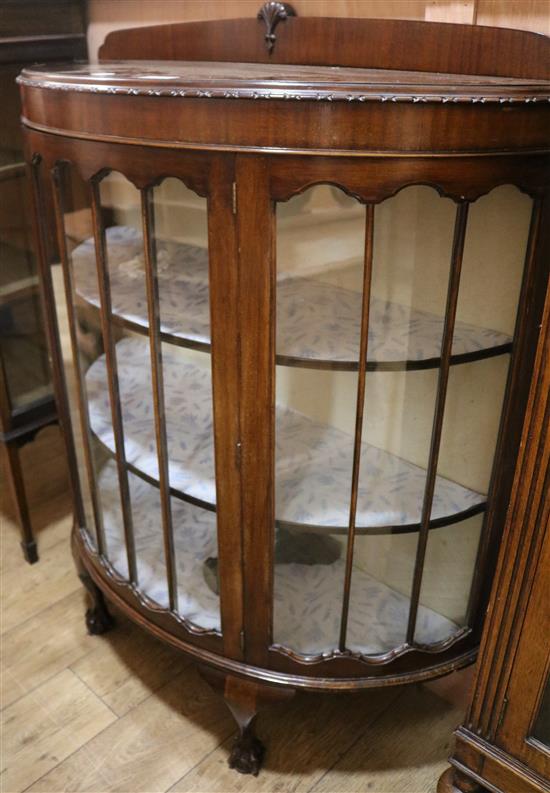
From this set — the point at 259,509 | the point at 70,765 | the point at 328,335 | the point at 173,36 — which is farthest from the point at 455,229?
the point at 70,765

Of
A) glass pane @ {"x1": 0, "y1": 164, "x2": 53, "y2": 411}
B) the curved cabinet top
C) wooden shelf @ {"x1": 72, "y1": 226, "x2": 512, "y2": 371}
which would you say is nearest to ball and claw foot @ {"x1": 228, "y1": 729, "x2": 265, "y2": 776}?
wooden shelf @ {"x1": 72, "y1": 226, "x2": 512, "y2": 371}

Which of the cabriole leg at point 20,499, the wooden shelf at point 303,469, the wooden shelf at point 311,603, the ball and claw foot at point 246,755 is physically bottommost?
the ball and claw foot at point 246,755

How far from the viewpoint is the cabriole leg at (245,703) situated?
103 cm

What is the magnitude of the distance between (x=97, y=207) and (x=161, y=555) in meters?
0.52

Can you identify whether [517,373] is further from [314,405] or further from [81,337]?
[81,337]

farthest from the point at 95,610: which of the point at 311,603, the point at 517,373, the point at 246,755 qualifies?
the point at 517,373

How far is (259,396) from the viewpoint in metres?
0.84

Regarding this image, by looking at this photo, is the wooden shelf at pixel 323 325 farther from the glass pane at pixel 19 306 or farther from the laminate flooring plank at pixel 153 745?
the laminate flooring plank at pixel 153 745

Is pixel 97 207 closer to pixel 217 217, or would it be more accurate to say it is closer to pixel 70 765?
pixel 217 217

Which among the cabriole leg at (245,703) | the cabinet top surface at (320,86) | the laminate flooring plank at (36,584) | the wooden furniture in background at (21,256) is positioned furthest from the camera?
the laminate flooring plank at (36,584)

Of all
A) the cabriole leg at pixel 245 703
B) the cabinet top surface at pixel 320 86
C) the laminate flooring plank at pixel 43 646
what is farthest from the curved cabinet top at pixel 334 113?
the laminate flooring plank at pixel 43 646

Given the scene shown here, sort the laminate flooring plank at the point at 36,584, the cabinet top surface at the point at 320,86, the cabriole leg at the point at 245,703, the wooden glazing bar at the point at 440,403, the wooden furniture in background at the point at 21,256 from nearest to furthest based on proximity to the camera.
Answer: the cabinet top surface at the point at 320,86 → the wooden glazing bar at the point at 440,403 → the cabriole leg at the point at 245,703 → the wooden furniture in background at the point at 21,256 → the laminate flooring plank at the point at 36,584

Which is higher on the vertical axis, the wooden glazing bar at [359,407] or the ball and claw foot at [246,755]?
the wooden glazing bar at [359,407]

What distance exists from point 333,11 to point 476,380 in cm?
53
